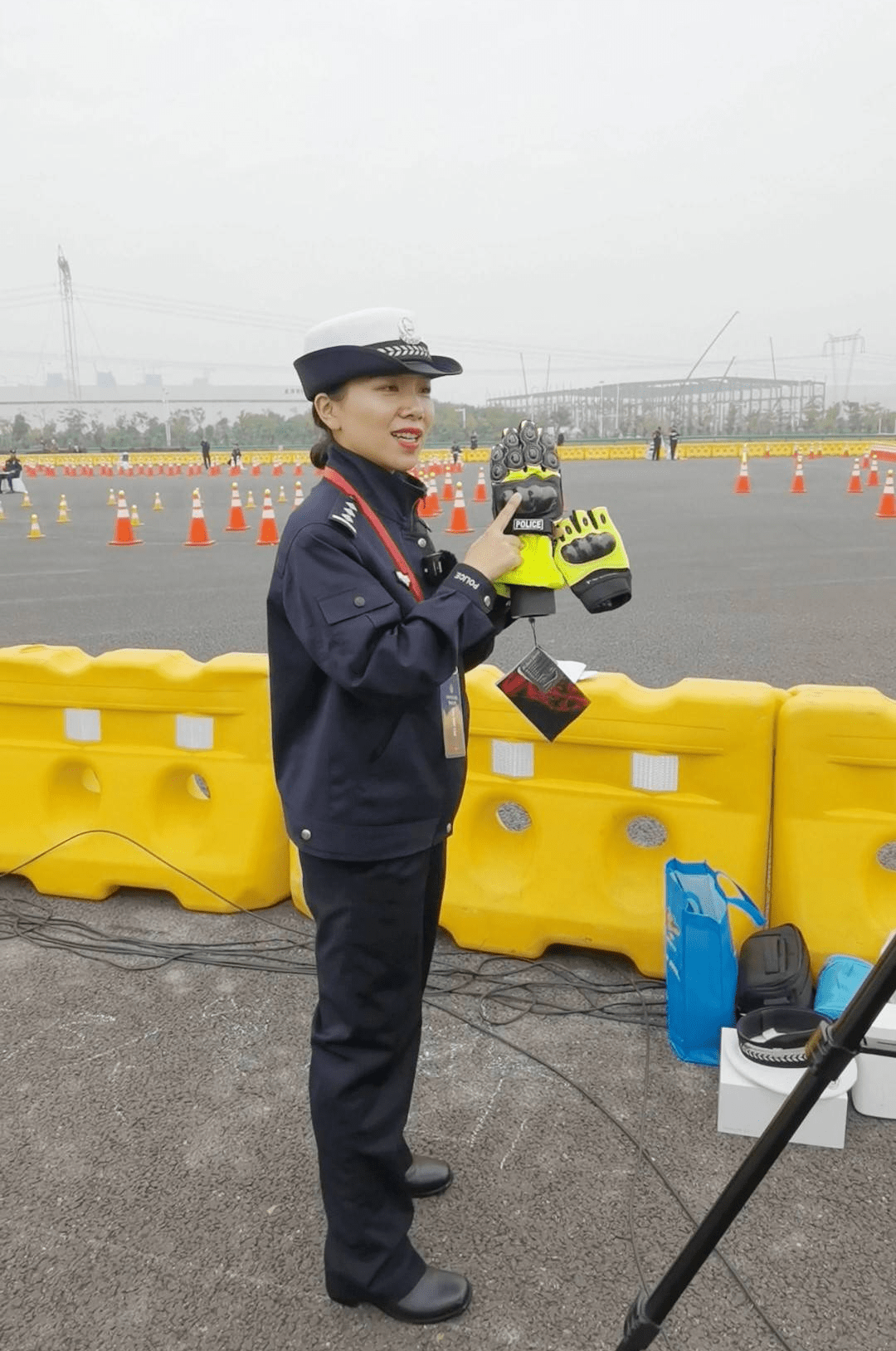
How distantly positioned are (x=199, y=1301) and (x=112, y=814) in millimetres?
2320

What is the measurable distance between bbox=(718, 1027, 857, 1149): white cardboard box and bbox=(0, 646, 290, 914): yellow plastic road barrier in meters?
1.95

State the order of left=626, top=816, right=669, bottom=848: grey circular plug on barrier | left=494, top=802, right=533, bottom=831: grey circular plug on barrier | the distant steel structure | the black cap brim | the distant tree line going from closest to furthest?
the black cap brim, left=626, top=816, right=669, bottom=848: grey circular plug on barrier, left=494, top=802, right=533, bottom=831: grey circular plug on barrier, the distant tree line, the distant steel structure

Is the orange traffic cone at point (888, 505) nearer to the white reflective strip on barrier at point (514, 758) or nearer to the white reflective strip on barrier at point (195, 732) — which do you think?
the white reflective strip on barrier at point (195, 732)

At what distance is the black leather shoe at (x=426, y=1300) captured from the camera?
225 centimetres

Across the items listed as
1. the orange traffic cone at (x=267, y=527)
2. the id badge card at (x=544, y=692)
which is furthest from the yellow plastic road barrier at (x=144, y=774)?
the orange traffic cone at (x=267, y=527)

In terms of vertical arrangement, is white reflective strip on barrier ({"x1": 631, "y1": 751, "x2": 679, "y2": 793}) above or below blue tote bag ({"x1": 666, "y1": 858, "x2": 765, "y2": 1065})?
above

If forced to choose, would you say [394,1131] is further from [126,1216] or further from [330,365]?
[330,365]

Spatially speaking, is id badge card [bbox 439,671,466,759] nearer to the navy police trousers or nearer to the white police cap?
the navy police trousers

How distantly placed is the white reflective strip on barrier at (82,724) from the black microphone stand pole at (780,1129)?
317 cm

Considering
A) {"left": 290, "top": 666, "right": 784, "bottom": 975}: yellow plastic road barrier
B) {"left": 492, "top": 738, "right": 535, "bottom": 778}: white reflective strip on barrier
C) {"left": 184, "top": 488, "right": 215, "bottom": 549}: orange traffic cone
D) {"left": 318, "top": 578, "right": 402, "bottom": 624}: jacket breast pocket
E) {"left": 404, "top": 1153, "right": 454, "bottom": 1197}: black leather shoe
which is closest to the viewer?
{"left": 318, "top": 578, "right": 402, "bottom": 624}: jacket breast pocket

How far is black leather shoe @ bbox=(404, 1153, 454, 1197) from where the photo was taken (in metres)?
2.63

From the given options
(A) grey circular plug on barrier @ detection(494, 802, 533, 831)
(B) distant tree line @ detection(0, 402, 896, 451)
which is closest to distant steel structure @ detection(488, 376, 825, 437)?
(B) distant tree line @ detection(0, 402, 896, 451)

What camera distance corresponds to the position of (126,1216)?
2572 millimetres

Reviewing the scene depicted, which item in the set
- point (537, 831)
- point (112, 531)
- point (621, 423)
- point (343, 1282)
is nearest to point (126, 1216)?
point (343, 1282)
